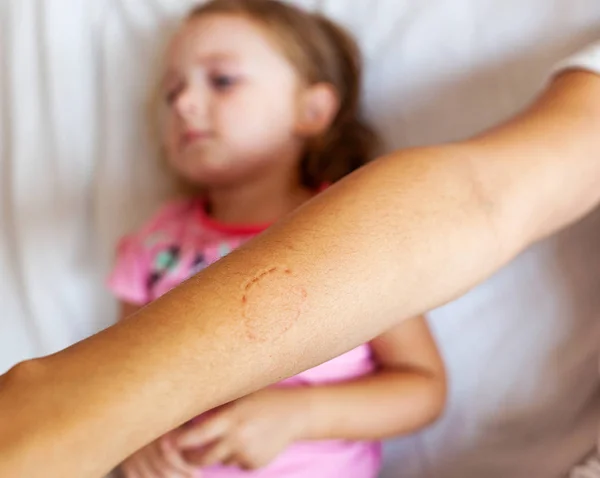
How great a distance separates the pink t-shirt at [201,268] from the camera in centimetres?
70

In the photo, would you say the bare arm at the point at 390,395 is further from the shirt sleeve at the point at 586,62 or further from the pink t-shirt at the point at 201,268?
the shirt sleeve at the point at 586,62

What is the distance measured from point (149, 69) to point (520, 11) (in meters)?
0.47

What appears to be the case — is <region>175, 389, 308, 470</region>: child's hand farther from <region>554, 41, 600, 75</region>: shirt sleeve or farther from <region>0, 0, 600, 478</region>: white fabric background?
<region>554, 41, 600, 75</region>: shirt sleeve

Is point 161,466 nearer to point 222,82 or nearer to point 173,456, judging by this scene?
point 173,456

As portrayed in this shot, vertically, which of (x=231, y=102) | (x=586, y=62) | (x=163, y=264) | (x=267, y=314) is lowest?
(x=267, y=314)

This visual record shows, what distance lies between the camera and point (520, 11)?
29.3 inches

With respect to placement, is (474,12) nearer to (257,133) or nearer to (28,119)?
(257,133)

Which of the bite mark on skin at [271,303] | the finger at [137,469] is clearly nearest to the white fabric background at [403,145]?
the finger at [137,469]

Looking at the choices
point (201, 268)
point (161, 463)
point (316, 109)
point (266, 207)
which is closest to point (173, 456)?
point (161, 463)

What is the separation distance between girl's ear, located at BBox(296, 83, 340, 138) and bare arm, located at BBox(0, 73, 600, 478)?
372 millimetres

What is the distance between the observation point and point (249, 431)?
63 cm

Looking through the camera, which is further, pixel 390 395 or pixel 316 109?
pixel 316 109

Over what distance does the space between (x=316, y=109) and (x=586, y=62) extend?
345 mm

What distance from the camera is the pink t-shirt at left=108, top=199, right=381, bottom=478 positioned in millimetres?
698
